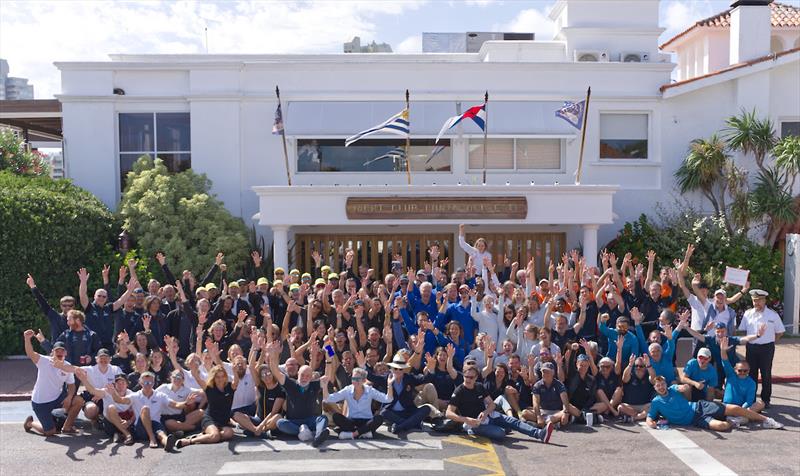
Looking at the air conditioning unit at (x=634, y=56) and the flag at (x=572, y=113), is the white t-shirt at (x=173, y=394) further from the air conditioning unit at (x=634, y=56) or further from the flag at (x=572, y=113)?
the air conditioning unit at (x=634, y=56)

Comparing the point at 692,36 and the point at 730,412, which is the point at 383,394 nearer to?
the point at 730,412

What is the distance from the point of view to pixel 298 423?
980 centimetres

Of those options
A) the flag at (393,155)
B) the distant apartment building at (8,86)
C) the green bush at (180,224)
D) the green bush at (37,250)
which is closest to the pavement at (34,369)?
the green bush at (37,250)

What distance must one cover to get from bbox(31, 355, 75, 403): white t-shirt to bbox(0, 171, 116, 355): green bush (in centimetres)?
536

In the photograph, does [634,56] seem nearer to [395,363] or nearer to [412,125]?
[412,125]

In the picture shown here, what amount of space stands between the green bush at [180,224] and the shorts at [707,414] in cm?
983

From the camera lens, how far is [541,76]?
18.8 metres

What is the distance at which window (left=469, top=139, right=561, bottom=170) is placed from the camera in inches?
736

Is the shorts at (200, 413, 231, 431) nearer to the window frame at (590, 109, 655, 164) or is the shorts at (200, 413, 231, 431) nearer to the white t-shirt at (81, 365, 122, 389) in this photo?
the white t-shirt at (81, 365, 122, 389)

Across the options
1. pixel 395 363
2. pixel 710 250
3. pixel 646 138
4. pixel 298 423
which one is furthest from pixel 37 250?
pixel 646 138

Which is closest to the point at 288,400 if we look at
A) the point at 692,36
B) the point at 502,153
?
the point at 502,153

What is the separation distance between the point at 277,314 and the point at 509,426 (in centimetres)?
448

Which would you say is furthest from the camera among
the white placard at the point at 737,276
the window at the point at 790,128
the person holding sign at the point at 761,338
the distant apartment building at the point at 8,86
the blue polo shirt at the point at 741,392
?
the distant apartment building at the point at 8,86

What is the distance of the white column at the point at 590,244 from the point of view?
16906 millimetres
